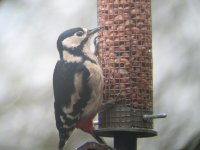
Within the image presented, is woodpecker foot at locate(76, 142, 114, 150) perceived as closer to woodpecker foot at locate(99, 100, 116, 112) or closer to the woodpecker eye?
woodpecker foot at locate(99, 100, 116, 112)

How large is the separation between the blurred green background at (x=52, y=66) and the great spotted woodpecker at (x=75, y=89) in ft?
3.96

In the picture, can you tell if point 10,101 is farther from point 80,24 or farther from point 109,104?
point 109,104

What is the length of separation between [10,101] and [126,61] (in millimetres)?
2677

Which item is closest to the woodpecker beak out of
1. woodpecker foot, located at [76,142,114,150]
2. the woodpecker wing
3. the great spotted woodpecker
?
the great spotted woodpecker

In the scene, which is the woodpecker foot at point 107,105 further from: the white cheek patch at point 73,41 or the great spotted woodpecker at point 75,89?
the white cheek patch at point 73,41

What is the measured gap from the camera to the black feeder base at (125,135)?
1034 centimetres

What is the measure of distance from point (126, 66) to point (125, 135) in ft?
1.89

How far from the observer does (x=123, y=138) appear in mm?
10445

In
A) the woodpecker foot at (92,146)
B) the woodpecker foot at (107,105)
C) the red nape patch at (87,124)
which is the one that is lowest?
the woodpecker foot at (92,146)

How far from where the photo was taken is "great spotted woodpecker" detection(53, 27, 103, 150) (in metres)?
10.5

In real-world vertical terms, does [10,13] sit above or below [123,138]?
above

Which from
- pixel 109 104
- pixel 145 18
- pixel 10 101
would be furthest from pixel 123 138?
pixel 10 101

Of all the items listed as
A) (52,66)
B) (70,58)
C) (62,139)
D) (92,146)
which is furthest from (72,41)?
(52,66)

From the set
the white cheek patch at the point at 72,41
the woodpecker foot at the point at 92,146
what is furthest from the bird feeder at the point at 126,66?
the woodpecker foot at the point at 92,146
